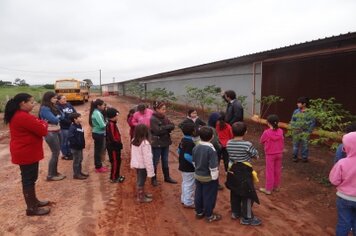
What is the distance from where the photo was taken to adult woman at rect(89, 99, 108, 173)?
625 centimetres

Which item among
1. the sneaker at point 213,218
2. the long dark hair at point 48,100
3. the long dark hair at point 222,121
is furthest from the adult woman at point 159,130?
the long dark hair at point 48,100

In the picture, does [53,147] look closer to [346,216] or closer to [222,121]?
[222,121]

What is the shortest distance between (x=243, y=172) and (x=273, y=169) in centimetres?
134

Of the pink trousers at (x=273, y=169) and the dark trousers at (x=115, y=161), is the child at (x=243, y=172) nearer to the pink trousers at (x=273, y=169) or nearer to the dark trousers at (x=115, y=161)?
the pink trousers at (x=273, y=169)

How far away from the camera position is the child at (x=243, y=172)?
3971 mm

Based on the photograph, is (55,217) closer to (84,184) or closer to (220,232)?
(84,184)

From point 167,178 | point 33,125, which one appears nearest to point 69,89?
point 167,178

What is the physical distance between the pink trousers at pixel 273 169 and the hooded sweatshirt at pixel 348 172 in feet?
6.00

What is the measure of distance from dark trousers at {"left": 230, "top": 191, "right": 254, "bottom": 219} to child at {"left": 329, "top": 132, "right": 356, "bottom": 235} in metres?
1.11

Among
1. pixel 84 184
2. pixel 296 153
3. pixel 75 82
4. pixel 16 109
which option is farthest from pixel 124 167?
pixel 75 82

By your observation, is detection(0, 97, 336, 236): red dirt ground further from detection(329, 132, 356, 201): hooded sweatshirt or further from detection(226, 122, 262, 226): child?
detection(329, 132, 356, 201): hooded sweatshirt

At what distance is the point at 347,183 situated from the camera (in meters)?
3.13

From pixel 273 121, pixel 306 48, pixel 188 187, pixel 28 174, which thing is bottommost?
pixel 188 187

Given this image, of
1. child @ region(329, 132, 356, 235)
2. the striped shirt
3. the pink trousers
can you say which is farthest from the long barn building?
child @ region(329, 132, 356, 235)
